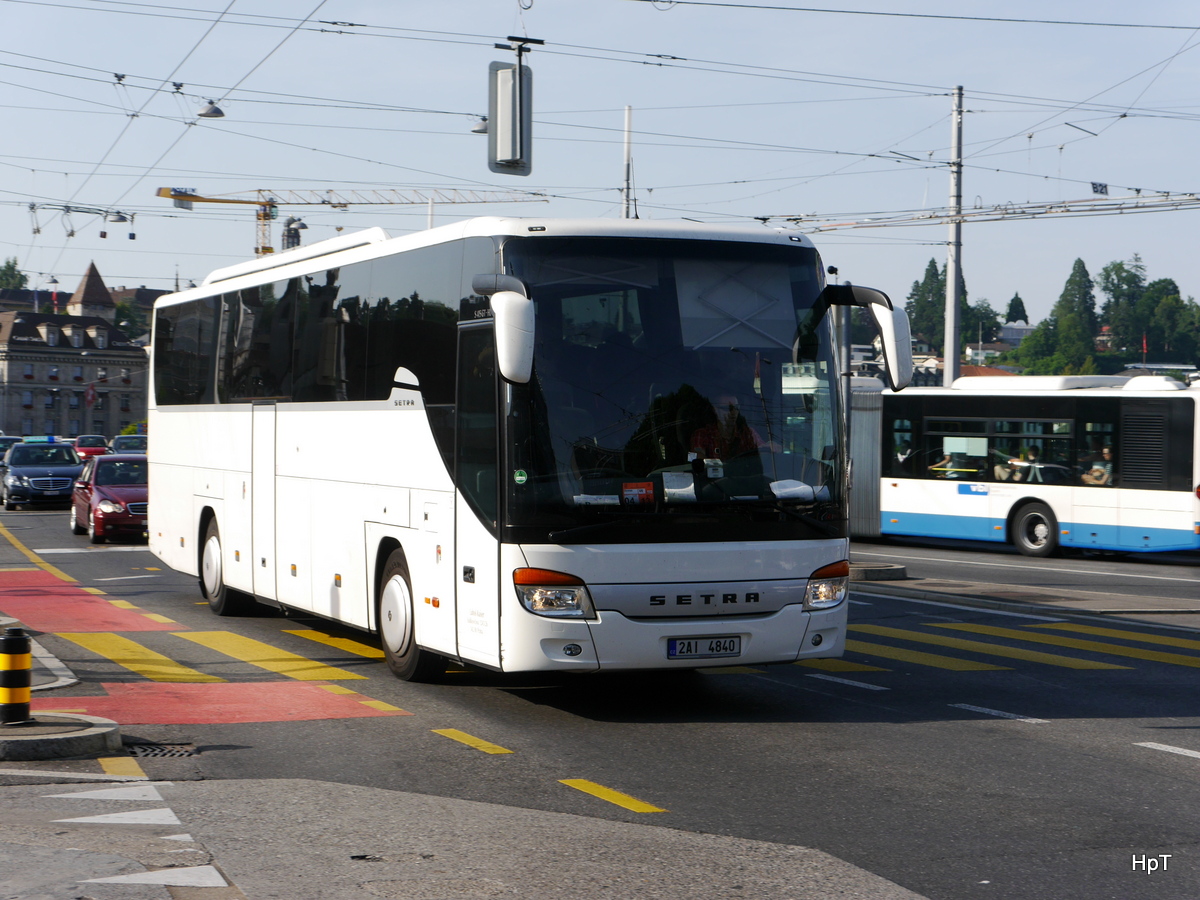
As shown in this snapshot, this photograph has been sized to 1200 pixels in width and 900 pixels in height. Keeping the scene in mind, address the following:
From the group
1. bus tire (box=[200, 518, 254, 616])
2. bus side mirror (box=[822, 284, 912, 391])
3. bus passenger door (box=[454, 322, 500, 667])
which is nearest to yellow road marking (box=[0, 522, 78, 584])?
bus tire (box=[200, 518, 254, 616])

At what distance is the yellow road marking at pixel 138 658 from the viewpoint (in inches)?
440

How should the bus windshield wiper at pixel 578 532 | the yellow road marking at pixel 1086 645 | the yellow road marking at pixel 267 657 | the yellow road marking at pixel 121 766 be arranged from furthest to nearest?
the yellow road marking at pixel 1086 645 → the yellow road marking at pixel 267 657 → the bus windshield wiper at pixel 578 532 → the yellow road marking at pixel 121 766

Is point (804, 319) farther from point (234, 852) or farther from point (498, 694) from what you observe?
point (234, 852)

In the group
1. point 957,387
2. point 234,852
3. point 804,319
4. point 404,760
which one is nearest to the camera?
point 234,852

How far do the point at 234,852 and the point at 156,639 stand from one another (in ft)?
25.4

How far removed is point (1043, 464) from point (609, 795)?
20.2m

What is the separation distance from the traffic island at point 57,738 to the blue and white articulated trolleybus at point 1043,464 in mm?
19637

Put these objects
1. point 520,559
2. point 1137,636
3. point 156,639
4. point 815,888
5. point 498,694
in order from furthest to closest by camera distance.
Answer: point 1137,636
point 156,639
point 498,694
point 520,559
point 815,888

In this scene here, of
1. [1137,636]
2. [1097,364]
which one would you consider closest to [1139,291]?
[1097,364]

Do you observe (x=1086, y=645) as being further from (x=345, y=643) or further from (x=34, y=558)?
(x=34, y=558)

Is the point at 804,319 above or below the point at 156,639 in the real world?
above

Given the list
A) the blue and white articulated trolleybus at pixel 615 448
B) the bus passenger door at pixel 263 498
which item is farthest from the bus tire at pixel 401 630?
the bus passenger door at pixel 263 498

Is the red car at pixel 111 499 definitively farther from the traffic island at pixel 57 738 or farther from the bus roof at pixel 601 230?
the traffic island at pixel 57 738

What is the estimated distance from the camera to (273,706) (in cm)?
1001
